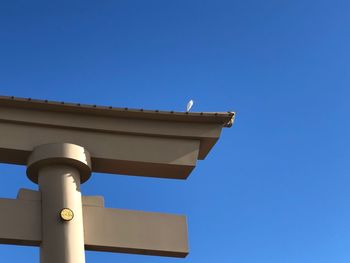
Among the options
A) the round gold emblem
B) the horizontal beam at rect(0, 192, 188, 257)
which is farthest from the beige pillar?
the horizontal beam at rect(0, 192, 188, 257)

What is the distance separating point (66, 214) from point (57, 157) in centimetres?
57

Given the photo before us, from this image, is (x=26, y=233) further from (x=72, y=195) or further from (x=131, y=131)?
(x=131, y=131)

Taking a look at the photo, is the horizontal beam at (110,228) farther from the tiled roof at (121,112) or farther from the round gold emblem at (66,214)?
the tiled roof at (121,112)

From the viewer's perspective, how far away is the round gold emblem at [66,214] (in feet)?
17.8

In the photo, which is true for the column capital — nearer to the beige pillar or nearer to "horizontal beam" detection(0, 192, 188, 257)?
the beige pillar

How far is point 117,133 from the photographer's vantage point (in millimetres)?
6207

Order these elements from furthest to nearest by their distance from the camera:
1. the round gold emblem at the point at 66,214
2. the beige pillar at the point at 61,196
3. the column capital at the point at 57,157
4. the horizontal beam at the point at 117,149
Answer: the horizontal beam at the point at 117,149, the column capital at the point at 57,157, the round gold emblem at the point at 66,214, the beige pillar at the point at 61,196

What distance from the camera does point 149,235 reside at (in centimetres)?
589

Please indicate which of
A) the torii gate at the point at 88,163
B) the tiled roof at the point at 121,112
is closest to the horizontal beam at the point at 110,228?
the torii gate at the point at 88,163

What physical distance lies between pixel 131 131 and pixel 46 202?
1.17 metres

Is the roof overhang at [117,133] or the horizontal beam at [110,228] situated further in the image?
the roof overhang at [117,133]

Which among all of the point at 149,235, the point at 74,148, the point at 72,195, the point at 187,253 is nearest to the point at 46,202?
the point at 72,195

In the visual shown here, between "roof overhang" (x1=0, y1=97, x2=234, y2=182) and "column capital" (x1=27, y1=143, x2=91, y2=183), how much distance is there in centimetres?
12

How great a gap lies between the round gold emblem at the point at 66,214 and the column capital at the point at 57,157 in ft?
1.66
